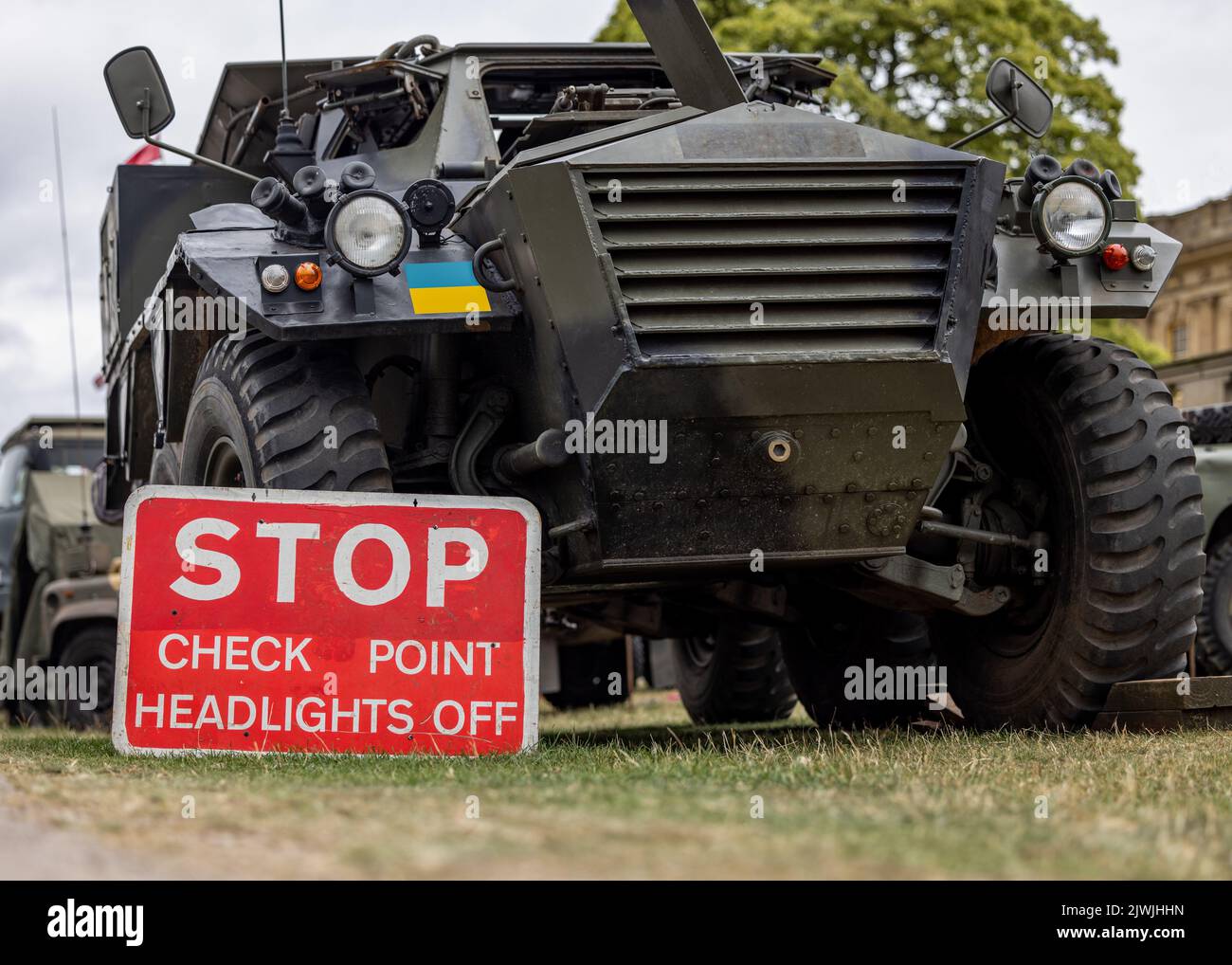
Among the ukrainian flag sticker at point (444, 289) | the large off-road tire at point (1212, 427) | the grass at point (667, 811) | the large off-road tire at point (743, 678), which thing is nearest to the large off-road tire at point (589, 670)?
the large off-road tire at point (743, 678)

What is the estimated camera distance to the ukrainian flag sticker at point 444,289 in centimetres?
508

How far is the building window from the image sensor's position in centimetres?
3706

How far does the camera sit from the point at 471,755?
4828 mm

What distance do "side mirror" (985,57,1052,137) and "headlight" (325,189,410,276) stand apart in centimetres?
215

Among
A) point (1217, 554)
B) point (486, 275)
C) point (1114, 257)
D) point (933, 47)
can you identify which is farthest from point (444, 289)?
point (933, 47)

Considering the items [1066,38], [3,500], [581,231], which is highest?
[1066,38]

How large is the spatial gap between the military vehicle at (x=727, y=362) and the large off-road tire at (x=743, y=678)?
1874mm

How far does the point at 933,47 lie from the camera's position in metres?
20.2

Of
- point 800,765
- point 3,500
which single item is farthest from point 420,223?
point 3,500

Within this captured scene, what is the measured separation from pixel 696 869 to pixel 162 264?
550 cm

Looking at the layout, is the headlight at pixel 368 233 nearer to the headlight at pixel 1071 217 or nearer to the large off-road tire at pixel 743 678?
the headlight at pixel 1071 217

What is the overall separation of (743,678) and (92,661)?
17.3ft
